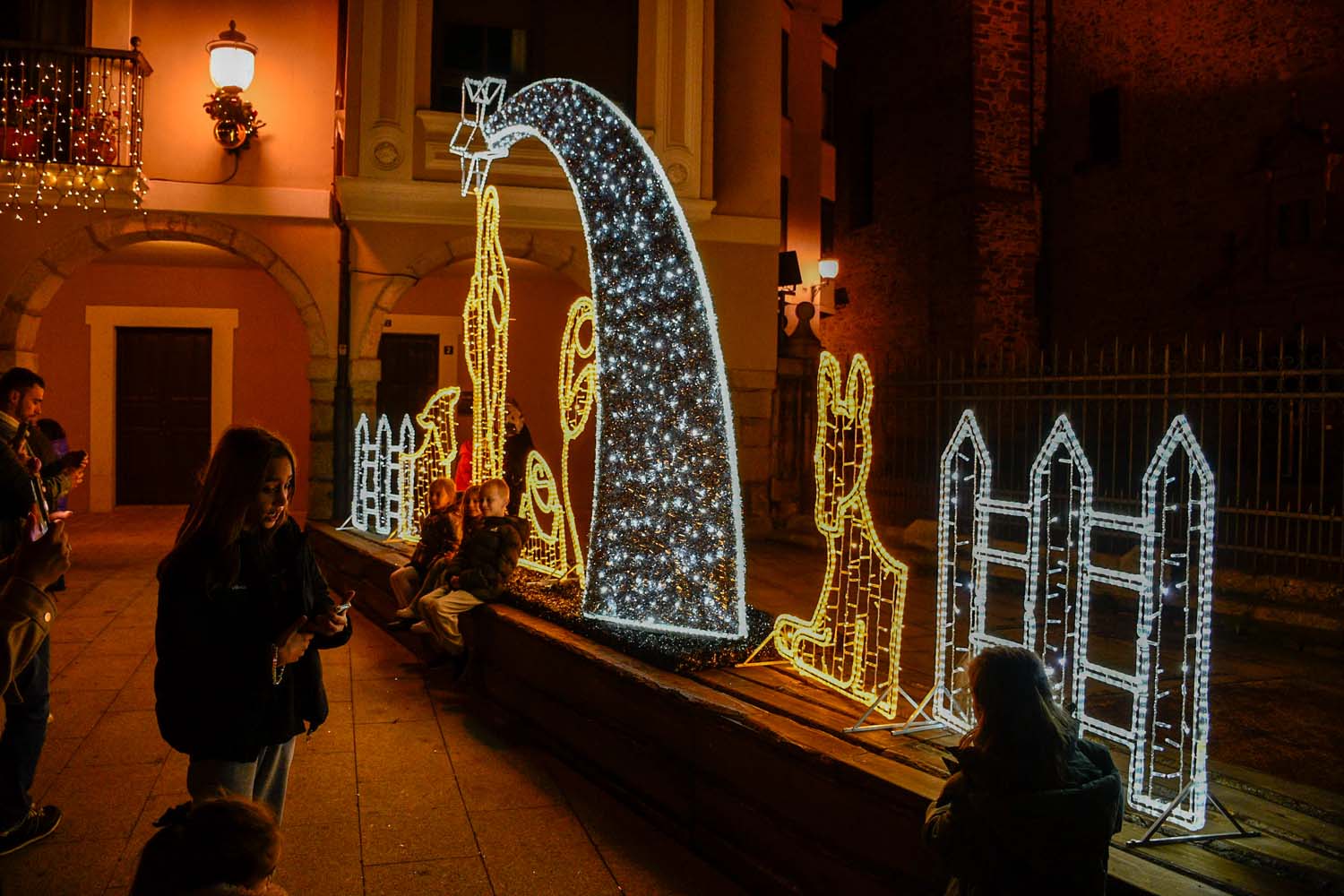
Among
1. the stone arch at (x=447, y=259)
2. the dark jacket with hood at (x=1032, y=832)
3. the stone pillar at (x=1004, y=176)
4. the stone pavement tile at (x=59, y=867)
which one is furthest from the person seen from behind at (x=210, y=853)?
the stone pillar at (x=1004, y=176)

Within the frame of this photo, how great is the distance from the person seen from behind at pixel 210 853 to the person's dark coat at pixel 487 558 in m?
4.44

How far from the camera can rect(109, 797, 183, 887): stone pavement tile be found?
3.87 m

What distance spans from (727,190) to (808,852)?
10777 millimetres

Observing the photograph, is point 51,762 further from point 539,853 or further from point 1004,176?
point 1004,176

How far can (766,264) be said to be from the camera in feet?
43.9

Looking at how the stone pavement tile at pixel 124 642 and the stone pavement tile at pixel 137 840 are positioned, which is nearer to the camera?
the stone pavement tile at pixel 137 840

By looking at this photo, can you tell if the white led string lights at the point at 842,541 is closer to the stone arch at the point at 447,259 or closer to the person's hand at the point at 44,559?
the person's hand at the point at 44,559

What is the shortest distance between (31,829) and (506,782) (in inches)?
74.5

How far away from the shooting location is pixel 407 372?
1592cm

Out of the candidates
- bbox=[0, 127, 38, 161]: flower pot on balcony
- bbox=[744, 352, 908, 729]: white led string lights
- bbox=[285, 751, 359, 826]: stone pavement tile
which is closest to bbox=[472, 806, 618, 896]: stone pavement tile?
bbox=[285, 751, 359, 826]: stone pavement tile

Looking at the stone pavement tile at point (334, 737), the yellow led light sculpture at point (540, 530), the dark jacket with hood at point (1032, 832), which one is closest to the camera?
the dark jacket with hood at point (1032, 832)

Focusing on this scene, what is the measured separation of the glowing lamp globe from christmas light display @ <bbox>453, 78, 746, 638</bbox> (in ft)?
25.0

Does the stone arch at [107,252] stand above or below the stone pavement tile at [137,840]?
above

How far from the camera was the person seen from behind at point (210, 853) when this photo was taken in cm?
187
